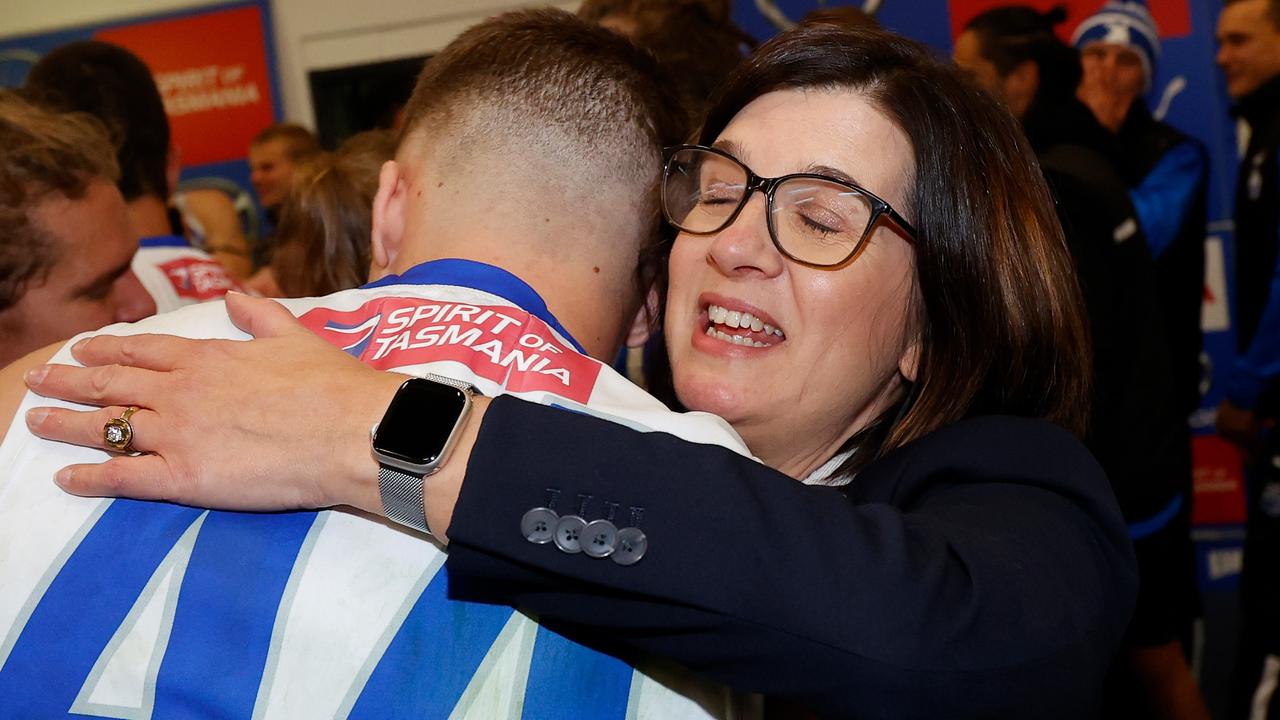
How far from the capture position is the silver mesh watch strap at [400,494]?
3.29 feet

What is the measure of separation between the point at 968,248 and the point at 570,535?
71 centimetres

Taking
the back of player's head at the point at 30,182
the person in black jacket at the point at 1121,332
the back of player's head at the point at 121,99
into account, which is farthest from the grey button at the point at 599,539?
the back of player's head at the point at 121,99

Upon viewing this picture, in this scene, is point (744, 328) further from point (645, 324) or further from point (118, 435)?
point (118, 435)

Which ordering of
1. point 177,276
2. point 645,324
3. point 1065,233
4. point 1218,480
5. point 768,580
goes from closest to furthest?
point 768,580 → point 645,324 → point 1065,233 → point 177,276 → point 1218,480

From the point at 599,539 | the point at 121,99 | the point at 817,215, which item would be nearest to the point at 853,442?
the point at 817,215

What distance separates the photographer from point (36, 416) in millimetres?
1141

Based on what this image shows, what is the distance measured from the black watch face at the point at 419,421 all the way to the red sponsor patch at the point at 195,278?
6.65ft

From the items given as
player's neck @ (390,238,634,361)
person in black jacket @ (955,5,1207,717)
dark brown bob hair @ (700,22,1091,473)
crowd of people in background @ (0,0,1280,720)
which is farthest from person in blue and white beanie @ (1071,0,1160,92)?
player's neck @ (390,238,634,361)

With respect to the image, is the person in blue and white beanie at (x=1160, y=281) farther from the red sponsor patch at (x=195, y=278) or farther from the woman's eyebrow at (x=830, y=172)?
the red sponsor patch at (x=195, y=278)

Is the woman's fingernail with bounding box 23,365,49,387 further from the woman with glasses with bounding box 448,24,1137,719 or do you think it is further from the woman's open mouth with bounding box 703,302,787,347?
the woman's open mouth with bounding box 703,302,787,347

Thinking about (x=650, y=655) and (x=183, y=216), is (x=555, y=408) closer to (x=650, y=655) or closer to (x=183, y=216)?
(x=650, y=655)

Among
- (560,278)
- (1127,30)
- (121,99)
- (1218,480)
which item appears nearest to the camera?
(560,278)

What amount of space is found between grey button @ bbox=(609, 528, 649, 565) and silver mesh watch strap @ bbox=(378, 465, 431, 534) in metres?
0.17

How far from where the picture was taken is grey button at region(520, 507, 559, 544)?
99cm
